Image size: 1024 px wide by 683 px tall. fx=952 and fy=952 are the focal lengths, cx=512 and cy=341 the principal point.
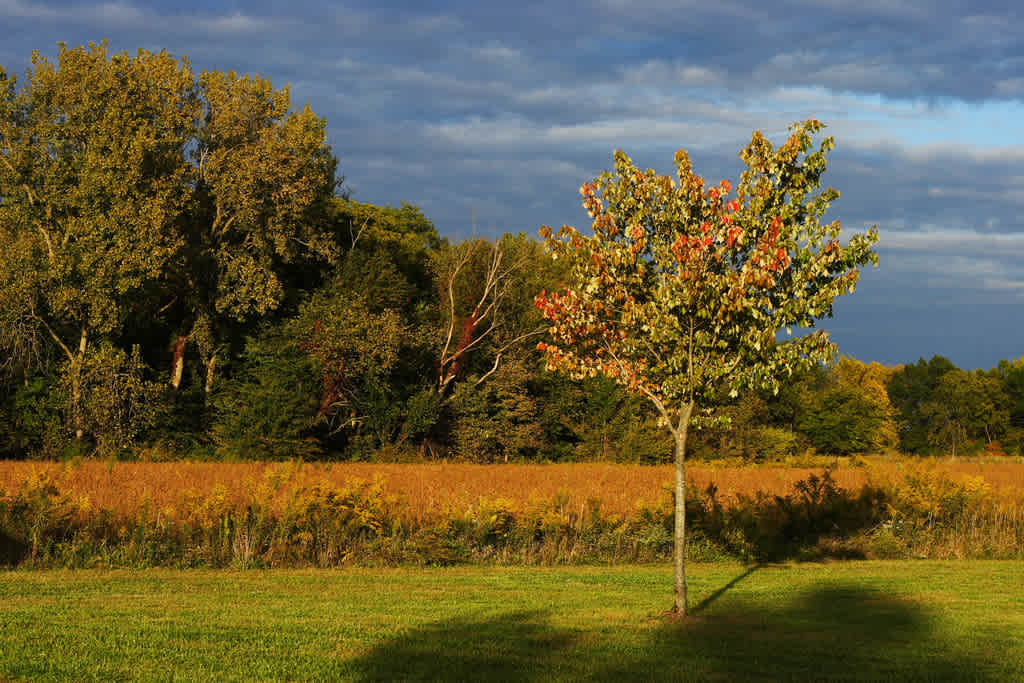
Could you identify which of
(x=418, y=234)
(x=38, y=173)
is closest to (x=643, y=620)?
(x=38, y=173)

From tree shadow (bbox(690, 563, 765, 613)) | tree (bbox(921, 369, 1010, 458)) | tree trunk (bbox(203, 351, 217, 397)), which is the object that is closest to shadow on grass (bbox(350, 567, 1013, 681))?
tree shadow (bbox(690, 563, 765, 613))

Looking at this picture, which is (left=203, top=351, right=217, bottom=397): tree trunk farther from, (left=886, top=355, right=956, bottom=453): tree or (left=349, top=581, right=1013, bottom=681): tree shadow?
(left=886, top=355, right=956, bottom=453): tree

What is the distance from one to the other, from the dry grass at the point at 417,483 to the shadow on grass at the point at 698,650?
20.8ft

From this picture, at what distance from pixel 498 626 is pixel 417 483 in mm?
15376

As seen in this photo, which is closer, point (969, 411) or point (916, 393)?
point (969, 411)

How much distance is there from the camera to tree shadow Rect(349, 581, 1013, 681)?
8500 mm

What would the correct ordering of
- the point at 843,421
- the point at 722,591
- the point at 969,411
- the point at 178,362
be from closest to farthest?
the point at 722,591, the point at 178,362, the point at 843,421, the point at 969,411

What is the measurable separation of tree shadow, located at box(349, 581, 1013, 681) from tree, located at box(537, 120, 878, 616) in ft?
3.86

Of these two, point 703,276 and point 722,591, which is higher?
point 703,276

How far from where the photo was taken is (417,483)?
25656 millimetres

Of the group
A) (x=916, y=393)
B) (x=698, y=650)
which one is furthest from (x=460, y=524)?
(x=916, y=393)

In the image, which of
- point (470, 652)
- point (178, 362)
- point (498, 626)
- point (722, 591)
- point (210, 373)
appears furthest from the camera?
point (210, 373)

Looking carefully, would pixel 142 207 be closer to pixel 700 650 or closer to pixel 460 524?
pixel 460 524

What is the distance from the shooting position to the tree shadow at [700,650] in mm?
8500
